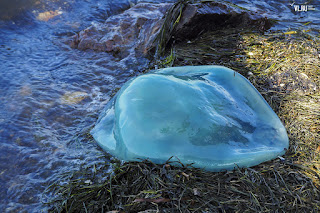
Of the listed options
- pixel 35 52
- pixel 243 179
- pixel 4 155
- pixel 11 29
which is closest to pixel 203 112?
pixel 243 179

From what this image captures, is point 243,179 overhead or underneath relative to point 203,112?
underneath

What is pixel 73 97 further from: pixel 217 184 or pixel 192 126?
pixel 217 184

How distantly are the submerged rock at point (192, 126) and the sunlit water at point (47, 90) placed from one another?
46 cm

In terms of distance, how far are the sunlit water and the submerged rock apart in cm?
46

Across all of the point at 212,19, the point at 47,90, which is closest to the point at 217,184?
the point at 47,90

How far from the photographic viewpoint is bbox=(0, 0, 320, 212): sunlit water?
2176mm

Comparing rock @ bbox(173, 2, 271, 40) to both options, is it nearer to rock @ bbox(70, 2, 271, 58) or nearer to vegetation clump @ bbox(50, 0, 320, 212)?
rock @ bbox(70, 2, 271, 58)

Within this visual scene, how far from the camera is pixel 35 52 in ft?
13.6

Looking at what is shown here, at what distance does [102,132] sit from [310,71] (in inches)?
97.9

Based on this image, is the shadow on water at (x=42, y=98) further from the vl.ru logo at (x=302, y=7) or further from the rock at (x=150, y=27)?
the vl.ru logo at (x=302, y=7)

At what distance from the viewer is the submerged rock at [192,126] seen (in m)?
1.93

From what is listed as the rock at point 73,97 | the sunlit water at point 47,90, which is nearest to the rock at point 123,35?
the sunlit water at point 47,90

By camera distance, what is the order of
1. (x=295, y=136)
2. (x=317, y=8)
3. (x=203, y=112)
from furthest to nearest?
1. (x=317, y=8)
2. (x=295, y=136)
3. (x=203, y=112)

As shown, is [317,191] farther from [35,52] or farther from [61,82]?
[35,52]
